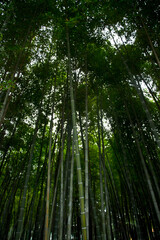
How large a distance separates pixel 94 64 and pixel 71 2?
196 cm

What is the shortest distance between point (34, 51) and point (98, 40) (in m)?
2.00

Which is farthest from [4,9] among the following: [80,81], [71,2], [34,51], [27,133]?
[27,133]

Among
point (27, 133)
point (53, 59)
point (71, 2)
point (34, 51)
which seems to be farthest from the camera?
point (27, 133)

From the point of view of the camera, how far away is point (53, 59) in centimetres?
545

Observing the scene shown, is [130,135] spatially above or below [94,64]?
below

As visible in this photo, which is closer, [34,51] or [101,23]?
[101,23]

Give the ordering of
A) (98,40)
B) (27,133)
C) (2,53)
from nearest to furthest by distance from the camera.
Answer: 1. (2,53)
2. (98,40)
3. (27,133)

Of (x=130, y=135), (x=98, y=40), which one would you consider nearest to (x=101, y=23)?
(x=98, y=40)

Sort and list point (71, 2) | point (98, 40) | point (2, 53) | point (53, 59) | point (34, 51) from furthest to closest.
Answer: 1. point (53, 59)
2. point (34, 51)
3. point (98, 40)
4. point (71, 2)
5. point (2, 53)

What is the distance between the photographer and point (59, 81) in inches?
219

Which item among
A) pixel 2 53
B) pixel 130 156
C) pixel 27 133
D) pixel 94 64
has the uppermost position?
pixel 94 64

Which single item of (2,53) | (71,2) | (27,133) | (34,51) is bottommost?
(2,53)

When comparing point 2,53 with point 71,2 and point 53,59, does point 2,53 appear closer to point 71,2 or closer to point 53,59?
point 71,2

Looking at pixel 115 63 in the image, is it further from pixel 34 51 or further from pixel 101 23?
pixel 34 51
